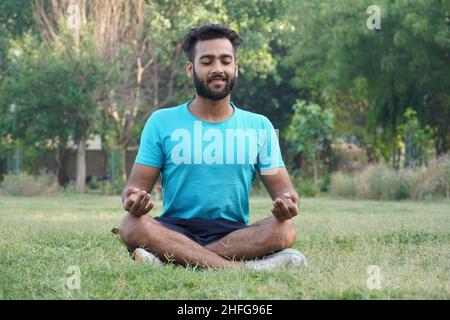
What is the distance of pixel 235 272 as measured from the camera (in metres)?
4.75

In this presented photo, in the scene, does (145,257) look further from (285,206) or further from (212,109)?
(212,109)

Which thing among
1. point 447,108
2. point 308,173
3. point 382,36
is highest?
point 382,36

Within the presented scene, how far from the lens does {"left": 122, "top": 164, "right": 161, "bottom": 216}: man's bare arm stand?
486cm

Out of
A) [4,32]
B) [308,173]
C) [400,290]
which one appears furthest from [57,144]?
[400,290]

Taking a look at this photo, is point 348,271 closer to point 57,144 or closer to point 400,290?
point 400,290

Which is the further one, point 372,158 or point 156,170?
point 372,158

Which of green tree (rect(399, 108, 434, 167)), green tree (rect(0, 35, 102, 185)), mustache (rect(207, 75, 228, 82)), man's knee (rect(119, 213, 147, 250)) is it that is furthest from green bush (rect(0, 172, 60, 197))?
mustache (rect(207, 75, 228, 82))

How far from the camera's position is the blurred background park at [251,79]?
19.5m

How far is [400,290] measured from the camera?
4.05 m

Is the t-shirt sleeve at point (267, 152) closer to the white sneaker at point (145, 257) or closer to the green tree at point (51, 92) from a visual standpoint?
the white sneaker at point (145, 257)

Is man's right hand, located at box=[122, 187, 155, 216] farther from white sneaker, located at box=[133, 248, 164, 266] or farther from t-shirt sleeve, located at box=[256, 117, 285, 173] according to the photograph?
t-shirt sleeve, located at box=[256, 117, 285, 173]

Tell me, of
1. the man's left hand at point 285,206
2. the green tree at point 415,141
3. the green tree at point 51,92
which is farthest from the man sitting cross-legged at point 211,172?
the green tree at point 415,141

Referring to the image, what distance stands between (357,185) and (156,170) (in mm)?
13442

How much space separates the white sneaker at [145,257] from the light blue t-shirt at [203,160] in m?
0.43
